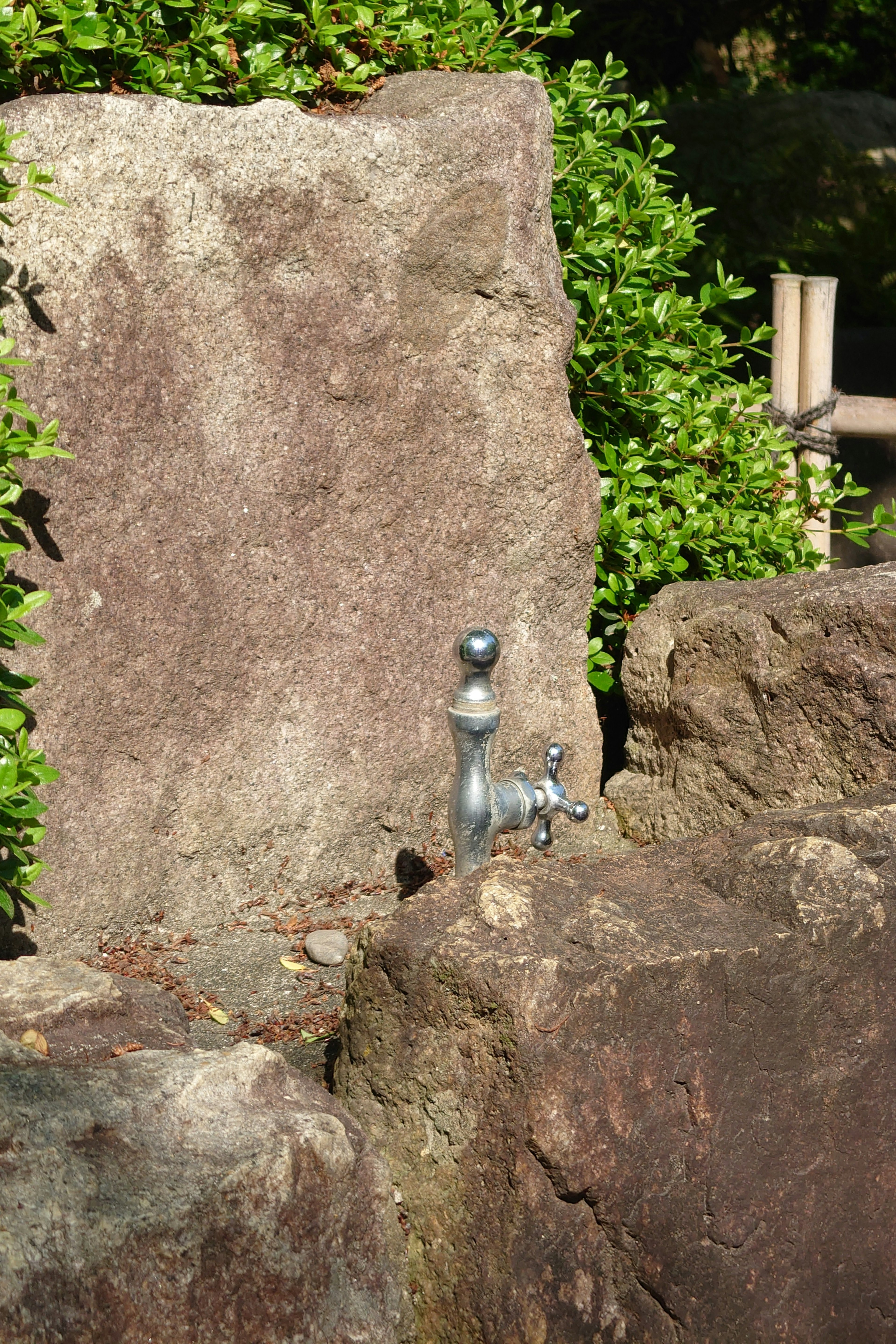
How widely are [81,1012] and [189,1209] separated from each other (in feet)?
1.82

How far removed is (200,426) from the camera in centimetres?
297

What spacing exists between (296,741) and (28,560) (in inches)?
30.6

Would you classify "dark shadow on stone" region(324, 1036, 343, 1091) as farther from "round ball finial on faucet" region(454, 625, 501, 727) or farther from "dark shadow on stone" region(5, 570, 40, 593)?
"dark shadow on stone" region(5, 570, 40, 593)

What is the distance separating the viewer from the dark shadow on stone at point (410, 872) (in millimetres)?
3393

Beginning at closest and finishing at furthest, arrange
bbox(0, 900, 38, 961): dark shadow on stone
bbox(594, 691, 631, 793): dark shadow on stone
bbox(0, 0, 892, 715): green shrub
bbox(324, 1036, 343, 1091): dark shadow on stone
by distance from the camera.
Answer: bbox(324, 1036, 343, 1091): dark shadow on stone
bbox(0, 900, 38, 961): dark shadow on stone
bbox(0, 0, 892, 715): green shrub
bbox(594, 691, 631, 793): dark shadow on stone

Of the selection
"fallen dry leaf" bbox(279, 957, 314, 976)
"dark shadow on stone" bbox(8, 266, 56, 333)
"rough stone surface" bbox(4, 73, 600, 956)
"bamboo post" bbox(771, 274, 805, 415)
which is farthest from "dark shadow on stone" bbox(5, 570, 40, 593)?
"bamboo post" bbox(771, 274, 805, 415)

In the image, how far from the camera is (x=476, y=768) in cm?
266

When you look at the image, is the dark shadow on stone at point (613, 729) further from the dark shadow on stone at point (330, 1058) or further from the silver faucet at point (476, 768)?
the dark shadow on stone at point (330, 1058)

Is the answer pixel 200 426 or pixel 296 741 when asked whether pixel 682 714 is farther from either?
pixel 200 426

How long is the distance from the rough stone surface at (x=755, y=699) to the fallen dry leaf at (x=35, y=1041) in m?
1.95

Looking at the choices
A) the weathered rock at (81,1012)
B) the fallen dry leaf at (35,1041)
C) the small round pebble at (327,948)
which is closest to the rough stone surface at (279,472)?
the small round pebble at (327,948)

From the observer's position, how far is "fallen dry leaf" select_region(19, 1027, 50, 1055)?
2043 mm

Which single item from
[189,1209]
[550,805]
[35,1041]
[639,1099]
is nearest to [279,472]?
[550,805]

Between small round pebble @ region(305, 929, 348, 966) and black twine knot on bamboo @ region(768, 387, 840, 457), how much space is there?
2.38 meters
